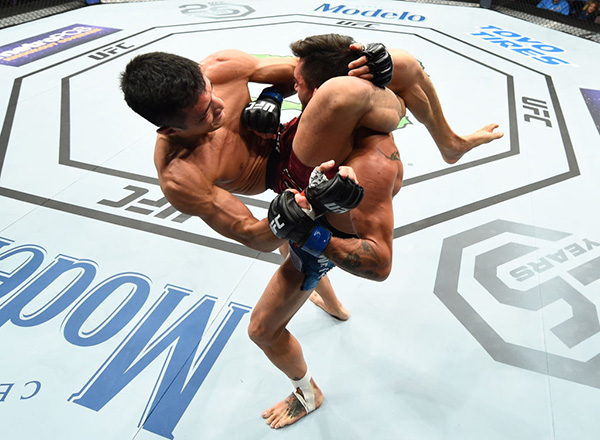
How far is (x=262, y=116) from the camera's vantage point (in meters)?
1.96

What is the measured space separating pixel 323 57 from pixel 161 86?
65cm

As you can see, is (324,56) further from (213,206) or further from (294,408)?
(294,408)

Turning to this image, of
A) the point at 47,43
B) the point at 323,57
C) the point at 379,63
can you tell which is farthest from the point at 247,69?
the point at 47,43

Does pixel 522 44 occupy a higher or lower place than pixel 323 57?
lower

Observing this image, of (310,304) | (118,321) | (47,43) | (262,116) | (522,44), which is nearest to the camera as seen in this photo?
(262,116)

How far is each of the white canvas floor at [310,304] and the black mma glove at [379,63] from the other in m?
1.67

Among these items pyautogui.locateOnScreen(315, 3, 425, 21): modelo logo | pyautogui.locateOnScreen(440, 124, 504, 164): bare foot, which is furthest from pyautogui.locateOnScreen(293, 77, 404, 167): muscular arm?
pyautogui.locateOnScreen(315, 3, 425, 21): modelo logo

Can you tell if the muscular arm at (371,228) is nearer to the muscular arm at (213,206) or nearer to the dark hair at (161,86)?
the muscular arm at (213,206)

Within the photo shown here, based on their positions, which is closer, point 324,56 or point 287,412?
point 324,56

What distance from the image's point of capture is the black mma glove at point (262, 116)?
6.43 ft

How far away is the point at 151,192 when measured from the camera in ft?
13.0

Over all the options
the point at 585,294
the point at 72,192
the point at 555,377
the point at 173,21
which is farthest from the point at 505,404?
the point at 173,21

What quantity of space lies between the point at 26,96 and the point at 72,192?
2.40 meters

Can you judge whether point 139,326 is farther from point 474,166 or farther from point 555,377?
point 474,166
